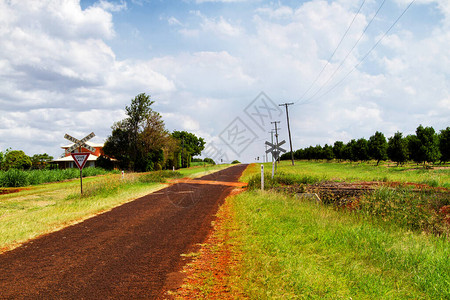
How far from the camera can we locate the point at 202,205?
514 inches

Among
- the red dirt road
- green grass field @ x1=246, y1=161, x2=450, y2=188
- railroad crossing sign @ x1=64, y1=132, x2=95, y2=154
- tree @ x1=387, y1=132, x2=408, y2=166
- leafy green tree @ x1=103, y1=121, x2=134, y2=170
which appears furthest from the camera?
leafy green tree @ x1=103, y1=121, x2=134, y2=170

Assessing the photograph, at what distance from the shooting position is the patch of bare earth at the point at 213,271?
417cm

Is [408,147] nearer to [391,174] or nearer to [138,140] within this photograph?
[391,174]

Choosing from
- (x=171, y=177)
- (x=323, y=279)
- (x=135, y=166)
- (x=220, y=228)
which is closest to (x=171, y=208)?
(x=220, y=228)

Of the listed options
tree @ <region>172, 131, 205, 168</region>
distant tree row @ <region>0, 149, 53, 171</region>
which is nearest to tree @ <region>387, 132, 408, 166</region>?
distant tree row @ <region>0, 149, 53, 171</region>

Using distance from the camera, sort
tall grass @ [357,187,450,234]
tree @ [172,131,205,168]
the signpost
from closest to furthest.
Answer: tall grass @ [357,187,450,234], the signpost, tree @ [172,131,205,168]

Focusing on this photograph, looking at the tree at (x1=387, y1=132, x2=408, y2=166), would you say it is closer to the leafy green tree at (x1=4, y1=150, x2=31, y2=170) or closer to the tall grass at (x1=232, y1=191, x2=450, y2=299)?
the tall grass at (x1=232, y1=191, x2=450, y2=299)

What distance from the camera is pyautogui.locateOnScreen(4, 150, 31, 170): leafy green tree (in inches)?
1960

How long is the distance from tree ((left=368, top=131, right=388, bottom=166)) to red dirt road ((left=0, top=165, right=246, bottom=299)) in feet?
160

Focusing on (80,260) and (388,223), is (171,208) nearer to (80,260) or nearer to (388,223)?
(80,260)

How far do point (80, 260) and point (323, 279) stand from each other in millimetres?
4644

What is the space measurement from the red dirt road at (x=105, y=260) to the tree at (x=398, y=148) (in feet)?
141

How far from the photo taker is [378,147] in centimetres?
5000

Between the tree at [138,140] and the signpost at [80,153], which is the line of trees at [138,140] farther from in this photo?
the signpost at [80,153]
